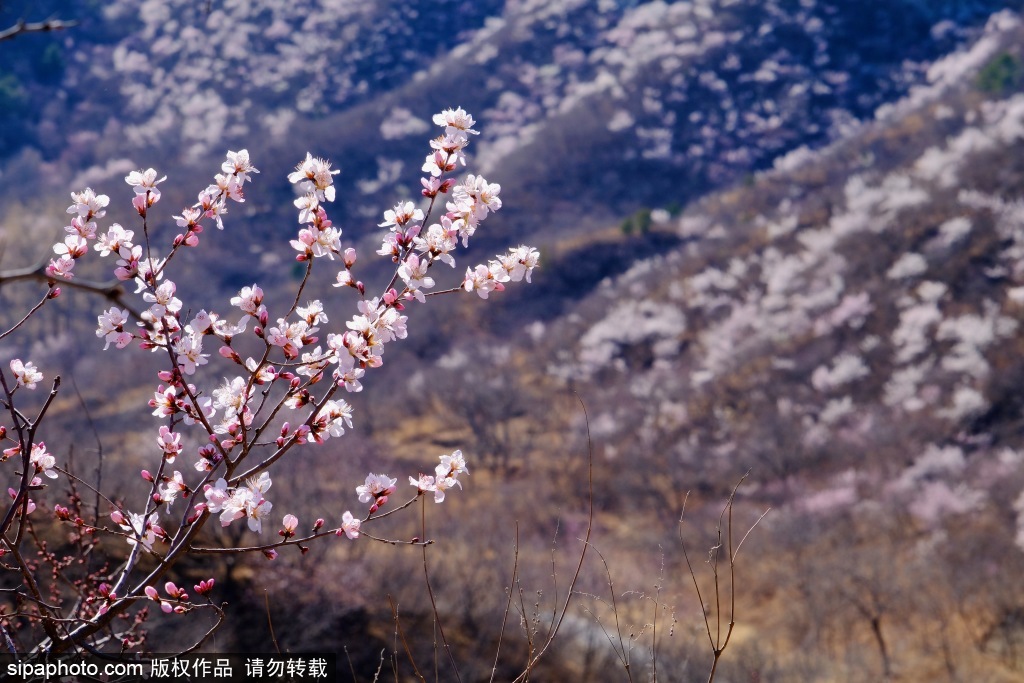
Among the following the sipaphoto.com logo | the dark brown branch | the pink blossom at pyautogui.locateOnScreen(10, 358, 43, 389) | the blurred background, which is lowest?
the blurred background

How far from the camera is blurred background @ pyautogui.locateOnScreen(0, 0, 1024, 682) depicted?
529 inches

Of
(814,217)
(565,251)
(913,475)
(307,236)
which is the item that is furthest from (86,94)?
(307,236)

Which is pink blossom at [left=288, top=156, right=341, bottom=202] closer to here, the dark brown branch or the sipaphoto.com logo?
the dark brown branch

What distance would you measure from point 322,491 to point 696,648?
9030 mm

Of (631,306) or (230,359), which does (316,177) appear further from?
(631,306)

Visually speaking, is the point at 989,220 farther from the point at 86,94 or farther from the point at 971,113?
the point at 86,94

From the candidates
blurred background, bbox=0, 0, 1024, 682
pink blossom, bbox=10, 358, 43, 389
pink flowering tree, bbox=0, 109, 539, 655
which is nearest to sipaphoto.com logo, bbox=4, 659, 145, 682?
pink flowering tree, bbox=0, 109, 539, 655

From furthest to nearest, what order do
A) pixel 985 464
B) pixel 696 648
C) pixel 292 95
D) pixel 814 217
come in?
pixel 292 95, pixel 814 217, pixel 985 464, pixel 696 648

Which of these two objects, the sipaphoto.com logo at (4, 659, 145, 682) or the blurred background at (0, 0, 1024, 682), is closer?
the sipaphoto.com logo at (4, 659, 145, 682)

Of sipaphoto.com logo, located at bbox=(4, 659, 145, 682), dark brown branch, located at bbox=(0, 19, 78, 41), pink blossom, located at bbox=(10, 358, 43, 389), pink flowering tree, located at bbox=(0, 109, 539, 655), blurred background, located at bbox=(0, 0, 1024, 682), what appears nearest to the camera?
dark brown branch, located at bbox=(0, 19, 78, 41)

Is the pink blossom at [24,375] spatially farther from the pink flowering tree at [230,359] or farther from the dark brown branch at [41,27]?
the dark brown branch at [41,27]

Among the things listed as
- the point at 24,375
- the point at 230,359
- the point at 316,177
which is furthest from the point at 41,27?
the point at 24,375

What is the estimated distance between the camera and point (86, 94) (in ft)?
204

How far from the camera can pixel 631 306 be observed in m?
33.0
